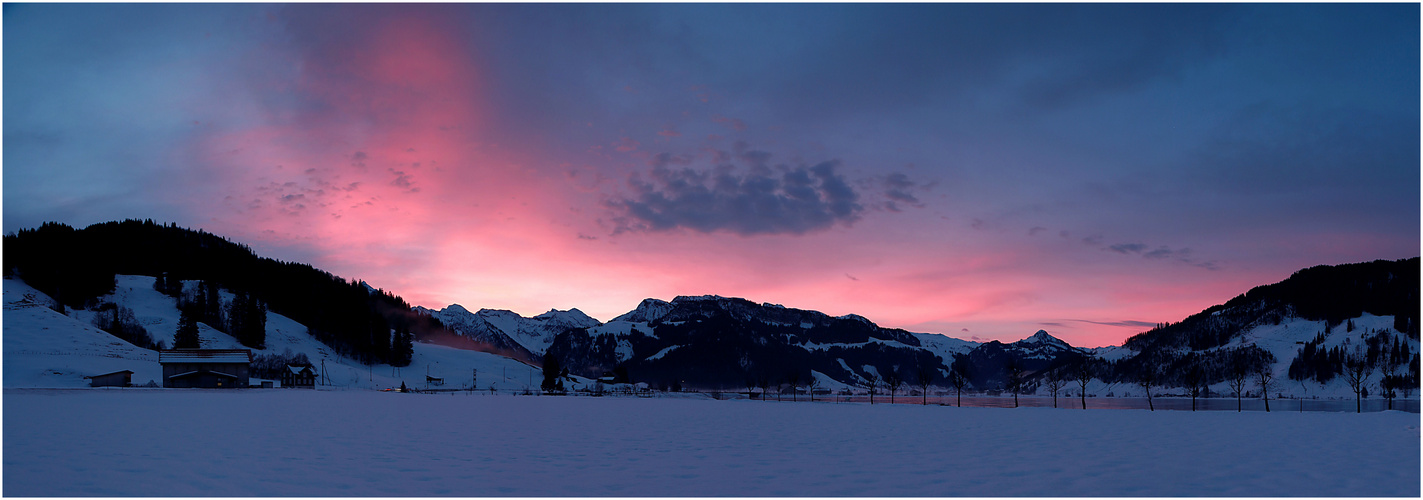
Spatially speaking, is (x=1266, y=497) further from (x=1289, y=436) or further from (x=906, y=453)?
(x=1289, y=436)

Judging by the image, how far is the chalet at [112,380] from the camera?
9281 cm

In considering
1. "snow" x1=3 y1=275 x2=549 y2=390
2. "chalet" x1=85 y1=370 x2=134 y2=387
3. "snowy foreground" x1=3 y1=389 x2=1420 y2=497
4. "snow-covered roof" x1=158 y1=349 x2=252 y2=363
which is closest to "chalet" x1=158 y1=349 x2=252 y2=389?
"snow-covered roof" x1=158 y1=349 x2=252 y2=363

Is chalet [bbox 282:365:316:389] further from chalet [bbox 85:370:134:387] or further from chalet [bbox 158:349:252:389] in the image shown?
chalet [bbox 85:370:134:387]

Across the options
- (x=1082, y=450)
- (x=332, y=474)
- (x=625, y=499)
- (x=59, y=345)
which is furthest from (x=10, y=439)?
(x=59, y=345)

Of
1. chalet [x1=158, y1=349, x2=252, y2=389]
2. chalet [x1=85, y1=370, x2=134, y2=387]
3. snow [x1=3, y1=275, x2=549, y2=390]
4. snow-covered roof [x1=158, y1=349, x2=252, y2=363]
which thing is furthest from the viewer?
snow-covered roof [x1=158, y1=349, x2=252, y2=363]

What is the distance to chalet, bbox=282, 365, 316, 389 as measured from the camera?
123188mm

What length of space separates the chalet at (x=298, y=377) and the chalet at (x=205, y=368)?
1033 cm

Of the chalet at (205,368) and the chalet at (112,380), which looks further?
the chalet at (205,368)

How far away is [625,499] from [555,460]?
22.6 ft

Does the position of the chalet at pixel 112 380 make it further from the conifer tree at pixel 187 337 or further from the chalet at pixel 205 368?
the conifer tree at pixel 187 337

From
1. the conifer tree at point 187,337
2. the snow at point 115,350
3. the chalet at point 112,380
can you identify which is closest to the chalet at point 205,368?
the snow at point 115,350

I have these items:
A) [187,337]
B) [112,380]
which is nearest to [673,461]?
[112,380]

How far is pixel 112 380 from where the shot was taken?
311ft

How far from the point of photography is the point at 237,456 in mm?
21234
